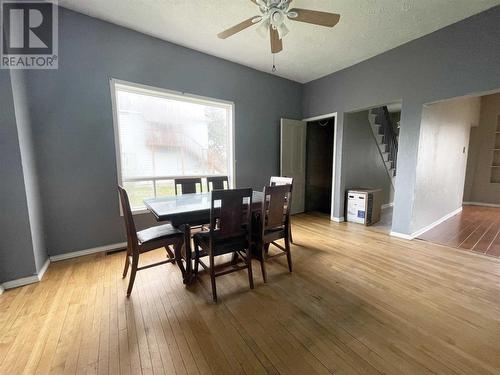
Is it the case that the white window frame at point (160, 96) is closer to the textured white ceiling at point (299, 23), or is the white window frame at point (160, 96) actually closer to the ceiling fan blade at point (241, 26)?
the textured white ceiling at point (299, 23)

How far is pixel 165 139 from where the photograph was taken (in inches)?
126

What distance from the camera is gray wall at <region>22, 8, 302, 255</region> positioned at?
234 centimetres

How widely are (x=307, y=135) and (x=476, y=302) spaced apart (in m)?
3.78

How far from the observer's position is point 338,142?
3.98 metres

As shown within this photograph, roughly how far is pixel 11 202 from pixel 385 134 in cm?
673

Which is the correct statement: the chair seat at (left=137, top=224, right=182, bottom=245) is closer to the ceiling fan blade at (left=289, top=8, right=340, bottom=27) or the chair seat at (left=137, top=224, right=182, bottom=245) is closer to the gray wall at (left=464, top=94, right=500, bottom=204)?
the ceiling fan blade at (left=289, top=8, right=340, bottom=27)

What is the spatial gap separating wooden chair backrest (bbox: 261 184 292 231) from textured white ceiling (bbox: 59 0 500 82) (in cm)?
205

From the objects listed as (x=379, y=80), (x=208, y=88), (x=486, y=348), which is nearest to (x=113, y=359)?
(x=486, y=348)

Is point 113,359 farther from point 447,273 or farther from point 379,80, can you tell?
point 379,80

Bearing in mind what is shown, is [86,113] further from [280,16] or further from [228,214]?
[280,16]

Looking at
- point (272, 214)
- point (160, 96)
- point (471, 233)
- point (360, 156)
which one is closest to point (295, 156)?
point (360, 156)

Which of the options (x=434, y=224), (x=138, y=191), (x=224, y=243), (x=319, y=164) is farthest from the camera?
(x=319, y=164)

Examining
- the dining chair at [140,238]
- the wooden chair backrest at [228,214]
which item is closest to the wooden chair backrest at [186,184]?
the dining chair at [140,238]

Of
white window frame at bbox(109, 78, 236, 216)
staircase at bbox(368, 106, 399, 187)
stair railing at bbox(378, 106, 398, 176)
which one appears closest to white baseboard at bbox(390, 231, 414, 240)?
staircase at bbox(368, 106, 399, 187)
